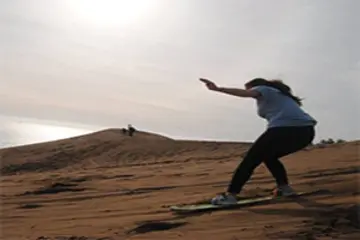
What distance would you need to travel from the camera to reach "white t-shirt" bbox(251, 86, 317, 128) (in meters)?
5.86

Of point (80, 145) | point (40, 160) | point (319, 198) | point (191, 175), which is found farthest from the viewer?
point (80, 145)

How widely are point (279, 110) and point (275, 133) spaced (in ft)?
0.69

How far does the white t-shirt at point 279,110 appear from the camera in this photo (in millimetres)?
5855

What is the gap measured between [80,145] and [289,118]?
17.2 m

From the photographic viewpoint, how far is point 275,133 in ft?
19.2

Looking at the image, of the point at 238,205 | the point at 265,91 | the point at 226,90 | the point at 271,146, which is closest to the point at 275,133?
the point at 271,146

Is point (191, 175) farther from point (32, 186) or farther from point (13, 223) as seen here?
point (13, 223)

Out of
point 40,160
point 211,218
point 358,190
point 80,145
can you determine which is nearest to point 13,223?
point 211,218

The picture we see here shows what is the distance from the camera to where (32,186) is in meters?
10.4

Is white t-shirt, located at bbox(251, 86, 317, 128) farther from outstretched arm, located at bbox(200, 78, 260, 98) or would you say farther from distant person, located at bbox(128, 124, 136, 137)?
distant person, located at bbox(128, 124, 136, 137)

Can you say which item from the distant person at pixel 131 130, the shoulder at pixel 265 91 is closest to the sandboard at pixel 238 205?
the shoulder at pixel 265 91

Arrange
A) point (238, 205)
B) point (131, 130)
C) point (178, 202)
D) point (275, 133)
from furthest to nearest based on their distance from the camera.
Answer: point (131, 130) → point (178, 202) → point (275, 133) → point (238, 205)

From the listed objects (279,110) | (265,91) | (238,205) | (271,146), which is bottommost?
(238,205)

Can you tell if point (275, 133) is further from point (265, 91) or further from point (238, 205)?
point (238, 205)
